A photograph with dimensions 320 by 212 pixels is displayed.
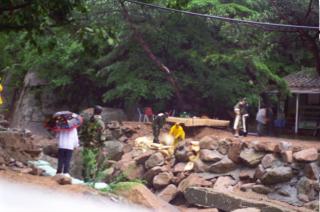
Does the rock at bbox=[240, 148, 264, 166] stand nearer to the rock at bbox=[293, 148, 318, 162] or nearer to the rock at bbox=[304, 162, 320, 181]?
the rock at bbox=[293, 148, 318, 162]

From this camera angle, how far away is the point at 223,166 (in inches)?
494

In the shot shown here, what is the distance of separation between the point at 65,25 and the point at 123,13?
9.56 meters

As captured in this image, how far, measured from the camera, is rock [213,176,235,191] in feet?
38.8

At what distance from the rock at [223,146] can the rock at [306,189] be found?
2262mm

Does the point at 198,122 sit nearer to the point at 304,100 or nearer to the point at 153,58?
the point at 153,58

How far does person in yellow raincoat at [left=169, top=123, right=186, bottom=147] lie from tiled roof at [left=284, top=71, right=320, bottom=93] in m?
4.13

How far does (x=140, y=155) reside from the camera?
1370cm

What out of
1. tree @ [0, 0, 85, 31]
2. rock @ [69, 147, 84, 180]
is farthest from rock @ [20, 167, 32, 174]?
tree @ [0, 0, 85, 31]

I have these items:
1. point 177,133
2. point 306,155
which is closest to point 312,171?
point 306,155

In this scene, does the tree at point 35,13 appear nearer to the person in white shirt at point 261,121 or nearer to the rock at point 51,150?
the rock at point 51,150

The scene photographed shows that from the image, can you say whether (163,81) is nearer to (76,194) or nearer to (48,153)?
(48,153)

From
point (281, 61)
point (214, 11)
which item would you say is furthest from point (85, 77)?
point (281, 61)

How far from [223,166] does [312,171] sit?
2346 millimetres

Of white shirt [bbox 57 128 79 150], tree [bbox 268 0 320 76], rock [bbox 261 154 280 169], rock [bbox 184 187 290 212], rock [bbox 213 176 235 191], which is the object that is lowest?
rock [bbox 184 187 290 212]
